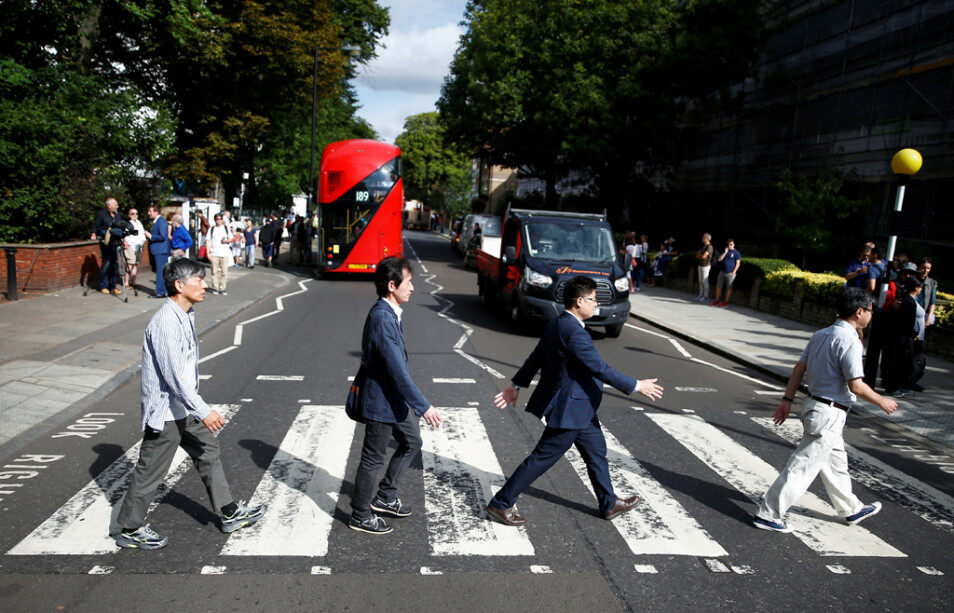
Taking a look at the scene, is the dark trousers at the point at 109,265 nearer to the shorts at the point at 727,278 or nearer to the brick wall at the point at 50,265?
the brick wall at the point at 50,265

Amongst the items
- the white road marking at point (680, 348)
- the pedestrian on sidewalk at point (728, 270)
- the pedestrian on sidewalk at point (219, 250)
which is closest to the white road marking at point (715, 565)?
the white road marking at point (680, 348)

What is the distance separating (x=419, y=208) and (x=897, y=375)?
8380 cm

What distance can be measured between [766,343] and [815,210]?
8741 millimetres

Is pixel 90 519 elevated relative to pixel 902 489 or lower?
lower

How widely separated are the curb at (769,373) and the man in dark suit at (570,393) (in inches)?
183

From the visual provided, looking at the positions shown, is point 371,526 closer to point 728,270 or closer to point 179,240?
point 179,240

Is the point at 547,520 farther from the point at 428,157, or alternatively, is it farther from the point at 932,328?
the point at 428,157

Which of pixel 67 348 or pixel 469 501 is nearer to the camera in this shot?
pixel 469 501

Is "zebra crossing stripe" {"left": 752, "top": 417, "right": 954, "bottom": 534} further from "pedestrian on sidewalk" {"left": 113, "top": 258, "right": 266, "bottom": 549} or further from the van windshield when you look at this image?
the van windshield

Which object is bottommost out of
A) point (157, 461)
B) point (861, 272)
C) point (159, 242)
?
point (157, 461)

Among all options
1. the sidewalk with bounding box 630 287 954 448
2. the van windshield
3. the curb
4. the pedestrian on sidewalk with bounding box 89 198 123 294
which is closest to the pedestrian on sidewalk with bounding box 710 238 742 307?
the sidewalk with bounding box 630 287 954 448

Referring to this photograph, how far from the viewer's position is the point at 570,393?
466cm

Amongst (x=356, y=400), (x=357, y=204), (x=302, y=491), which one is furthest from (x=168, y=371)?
(x=357, y=204)

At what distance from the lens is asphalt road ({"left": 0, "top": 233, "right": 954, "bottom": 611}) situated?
392cm
